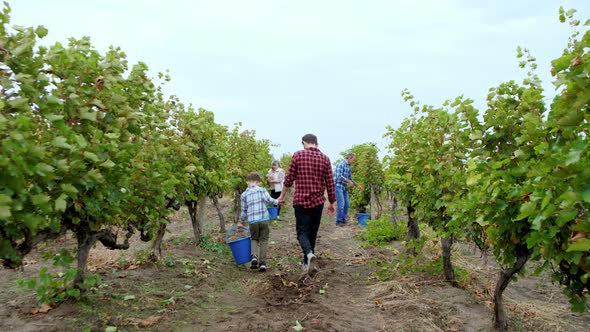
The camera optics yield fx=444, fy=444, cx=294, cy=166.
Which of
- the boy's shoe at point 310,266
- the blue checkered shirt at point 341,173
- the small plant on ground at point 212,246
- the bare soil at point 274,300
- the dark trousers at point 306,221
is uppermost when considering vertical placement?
the blue checkered shirt at point 341,173

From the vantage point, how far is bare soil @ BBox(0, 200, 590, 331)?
414 centimetres

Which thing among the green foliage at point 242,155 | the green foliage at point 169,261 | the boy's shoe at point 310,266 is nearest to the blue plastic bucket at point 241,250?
the green foliage at point 169,261

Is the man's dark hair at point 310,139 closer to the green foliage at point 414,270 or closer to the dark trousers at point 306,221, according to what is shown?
the dark trousers at point 306,221

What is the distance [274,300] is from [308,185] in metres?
1.70

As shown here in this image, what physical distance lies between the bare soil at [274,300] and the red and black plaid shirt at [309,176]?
105 cm

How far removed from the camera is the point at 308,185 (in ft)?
20.0

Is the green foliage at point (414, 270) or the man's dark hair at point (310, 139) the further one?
the man's dark hair at point (310, 139)

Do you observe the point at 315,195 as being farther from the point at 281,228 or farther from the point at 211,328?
the point at 281,228

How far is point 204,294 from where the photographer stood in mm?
5426

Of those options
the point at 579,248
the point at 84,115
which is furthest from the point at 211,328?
the point at 579,248

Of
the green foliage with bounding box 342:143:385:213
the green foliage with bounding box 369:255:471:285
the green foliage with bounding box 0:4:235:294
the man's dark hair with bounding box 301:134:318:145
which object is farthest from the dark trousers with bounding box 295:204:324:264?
the green foliage with bounding box 342:143:385:213

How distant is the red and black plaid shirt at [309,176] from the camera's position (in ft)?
20.0

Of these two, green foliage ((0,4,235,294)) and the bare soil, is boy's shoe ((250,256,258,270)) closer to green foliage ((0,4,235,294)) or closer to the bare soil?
the bare soil

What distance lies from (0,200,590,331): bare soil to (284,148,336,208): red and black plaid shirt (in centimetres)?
105
